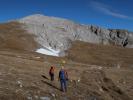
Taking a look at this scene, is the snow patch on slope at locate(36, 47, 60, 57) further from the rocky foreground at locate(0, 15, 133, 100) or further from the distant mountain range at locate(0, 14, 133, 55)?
the rocky foreground at locate(0, 15, 133, 100)

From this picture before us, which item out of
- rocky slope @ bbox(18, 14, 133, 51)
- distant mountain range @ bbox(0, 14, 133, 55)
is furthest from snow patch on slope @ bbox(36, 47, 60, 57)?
rocky slope @ bbox(18, 14, 133, 51)

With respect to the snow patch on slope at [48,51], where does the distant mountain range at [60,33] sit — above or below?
above

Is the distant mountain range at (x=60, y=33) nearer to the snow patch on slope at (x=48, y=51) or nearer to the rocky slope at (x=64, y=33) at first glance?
the rocky slope at (x=64, y=33)

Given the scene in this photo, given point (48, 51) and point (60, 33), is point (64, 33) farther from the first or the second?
point (48, 51)

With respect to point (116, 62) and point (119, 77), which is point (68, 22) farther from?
point (119, 77)

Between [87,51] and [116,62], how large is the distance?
15434mm

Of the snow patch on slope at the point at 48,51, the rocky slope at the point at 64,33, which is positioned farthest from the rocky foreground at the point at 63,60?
the snow patch on slope at the point at 48,51

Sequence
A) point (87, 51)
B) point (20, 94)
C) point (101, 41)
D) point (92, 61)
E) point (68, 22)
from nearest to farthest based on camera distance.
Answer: point (20, 94), point (92, 61), point (87, 51), point (68, 22), point (101, 41)

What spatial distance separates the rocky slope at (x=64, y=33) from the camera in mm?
99188

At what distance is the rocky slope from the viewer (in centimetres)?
9919

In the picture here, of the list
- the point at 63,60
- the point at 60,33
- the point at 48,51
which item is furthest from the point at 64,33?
the point at 63,60

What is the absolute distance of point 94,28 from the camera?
15662cm

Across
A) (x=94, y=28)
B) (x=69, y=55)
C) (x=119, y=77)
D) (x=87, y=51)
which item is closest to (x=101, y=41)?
(x=94, y=28)

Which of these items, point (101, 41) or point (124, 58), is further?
point (101, 41)
